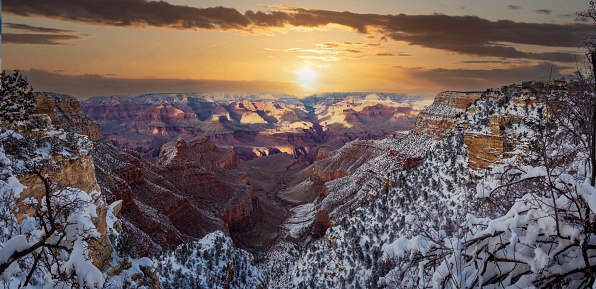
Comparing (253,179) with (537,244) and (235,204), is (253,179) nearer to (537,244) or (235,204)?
(235,204)

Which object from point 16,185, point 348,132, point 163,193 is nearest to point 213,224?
point 163,193

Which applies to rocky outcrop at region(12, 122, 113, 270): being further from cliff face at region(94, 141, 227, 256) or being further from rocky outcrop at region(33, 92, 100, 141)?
rocky outcrop at region(33, 92, 100, 141)

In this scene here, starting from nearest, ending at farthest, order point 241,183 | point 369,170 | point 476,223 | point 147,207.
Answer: point 476,223 < point 147,207 < point 369,170 < point 241,183

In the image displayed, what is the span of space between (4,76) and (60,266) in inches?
350

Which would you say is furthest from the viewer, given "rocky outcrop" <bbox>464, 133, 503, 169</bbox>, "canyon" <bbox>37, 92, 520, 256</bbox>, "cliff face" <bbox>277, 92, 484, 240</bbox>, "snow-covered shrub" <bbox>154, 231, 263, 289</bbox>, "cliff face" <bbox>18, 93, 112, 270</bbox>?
"cliff face" <bbox>277, 92, 484, 240</bbox>

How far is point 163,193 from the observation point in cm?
3478

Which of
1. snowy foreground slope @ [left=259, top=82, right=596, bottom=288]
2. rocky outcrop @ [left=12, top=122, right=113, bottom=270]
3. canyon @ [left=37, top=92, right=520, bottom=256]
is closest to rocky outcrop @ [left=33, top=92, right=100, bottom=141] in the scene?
canyon @ [left=37, top=92, right=520, bottom=256]

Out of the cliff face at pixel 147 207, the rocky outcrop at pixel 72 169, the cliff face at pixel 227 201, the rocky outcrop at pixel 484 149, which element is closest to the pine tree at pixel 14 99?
the rocky outcrop at pixel 72 169

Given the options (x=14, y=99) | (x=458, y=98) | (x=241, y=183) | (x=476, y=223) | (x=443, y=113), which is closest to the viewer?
(x=476, y=223)

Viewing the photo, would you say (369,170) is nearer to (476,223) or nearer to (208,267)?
(208,267)

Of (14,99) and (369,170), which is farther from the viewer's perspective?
(369,170)

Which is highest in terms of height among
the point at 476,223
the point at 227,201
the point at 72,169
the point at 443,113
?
the point at 476,223

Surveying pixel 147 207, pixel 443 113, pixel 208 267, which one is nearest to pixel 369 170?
pixel 443 113

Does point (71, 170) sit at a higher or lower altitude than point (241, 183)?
higher
